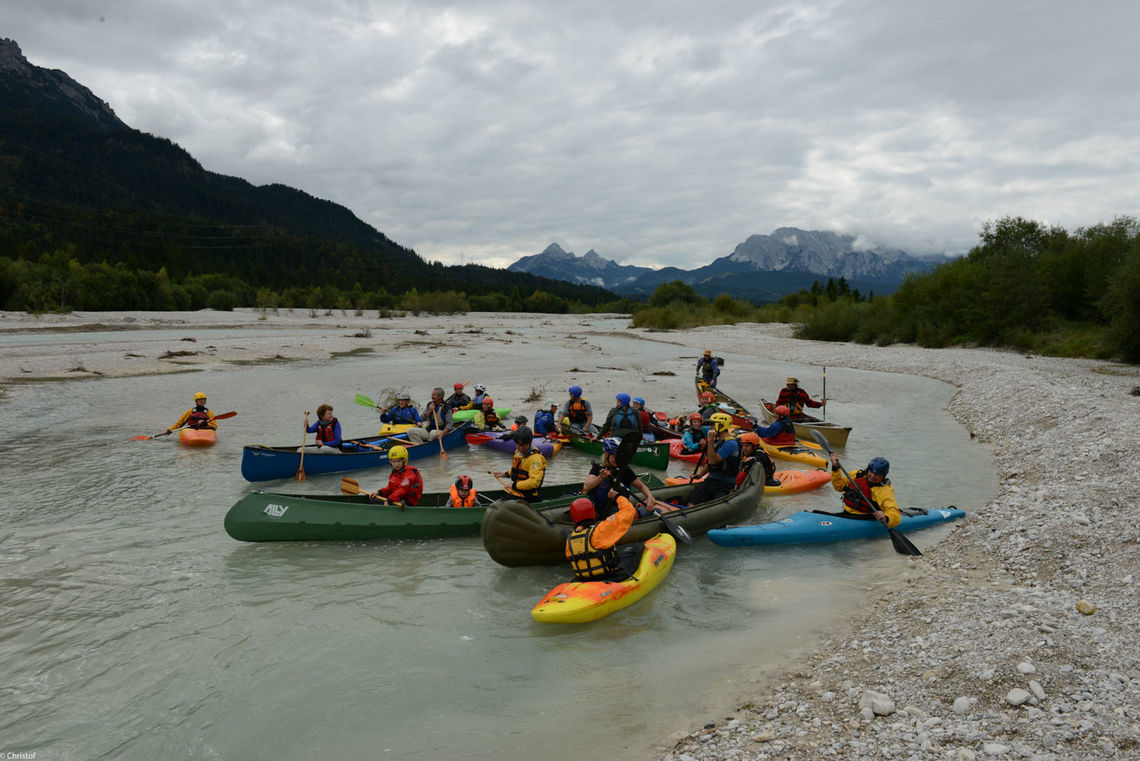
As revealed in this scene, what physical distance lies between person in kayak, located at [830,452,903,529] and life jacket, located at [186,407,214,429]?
1511cm

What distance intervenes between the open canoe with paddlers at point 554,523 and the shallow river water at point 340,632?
0.37m

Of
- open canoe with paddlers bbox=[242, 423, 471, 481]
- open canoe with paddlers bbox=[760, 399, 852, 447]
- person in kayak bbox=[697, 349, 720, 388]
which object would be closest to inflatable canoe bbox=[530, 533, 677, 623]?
open canoe with paddlers bbox=[242, 423, 471, 481]

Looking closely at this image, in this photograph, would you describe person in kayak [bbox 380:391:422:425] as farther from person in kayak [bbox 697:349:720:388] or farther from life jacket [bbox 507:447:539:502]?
person in kayak [bbox 697:349:720:388]

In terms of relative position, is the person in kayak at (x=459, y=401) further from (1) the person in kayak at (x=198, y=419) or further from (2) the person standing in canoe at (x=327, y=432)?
(1) the person in kayak at (x=198, y=419)

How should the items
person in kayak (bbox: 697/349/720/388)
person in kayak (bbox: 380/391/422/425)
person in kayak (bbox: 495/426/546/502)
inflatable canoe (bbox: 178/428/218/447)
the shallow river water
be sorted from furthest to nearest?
person in kayak (bbox: 697/349/720/388) → person in kayak (bbox: 380/391/422/425) → inflatable canoe (bbox: 178/428/218/447) → person in kayak (bbox: 495/426/546/502) → the shallow river water

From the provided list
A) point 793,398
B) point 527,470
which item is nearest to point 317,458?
point 527,470

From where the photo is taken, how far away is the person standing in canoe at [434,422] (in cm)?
1595

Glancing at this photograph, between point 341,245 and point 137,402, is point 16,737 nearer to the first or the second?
point 137,402

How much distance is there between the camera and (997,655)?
5.50 metres

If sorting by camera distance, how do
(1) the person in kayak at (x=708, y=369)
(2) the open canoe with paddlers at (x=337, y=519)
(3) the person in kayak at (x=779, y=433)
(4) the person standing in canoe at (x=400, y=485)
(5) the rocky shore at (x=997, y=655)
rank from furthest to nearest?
1. (1) the person in kayak at (x=708, y=369)
2. (3) the person in kayak at (x=779, y=433)
3. (4) the person standing in canoe at (x=400, y=485)
4. (2) the open canoe with paddlers at (x=337, y=519)
5. (5) the rocky shore at (x=997, y=655)

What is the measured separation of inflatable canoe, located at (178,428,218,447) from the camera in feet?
53.0

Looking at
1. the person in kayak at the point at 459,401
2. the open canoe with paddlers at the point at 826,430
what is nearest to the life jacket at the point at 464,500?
the person in kayak at the point at 459,401

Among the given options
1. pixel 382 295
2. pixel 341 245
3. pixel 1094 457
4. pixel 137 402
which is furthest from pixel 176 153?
pixel 1094 457

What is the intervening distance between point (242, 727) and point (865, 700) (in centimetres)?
542
